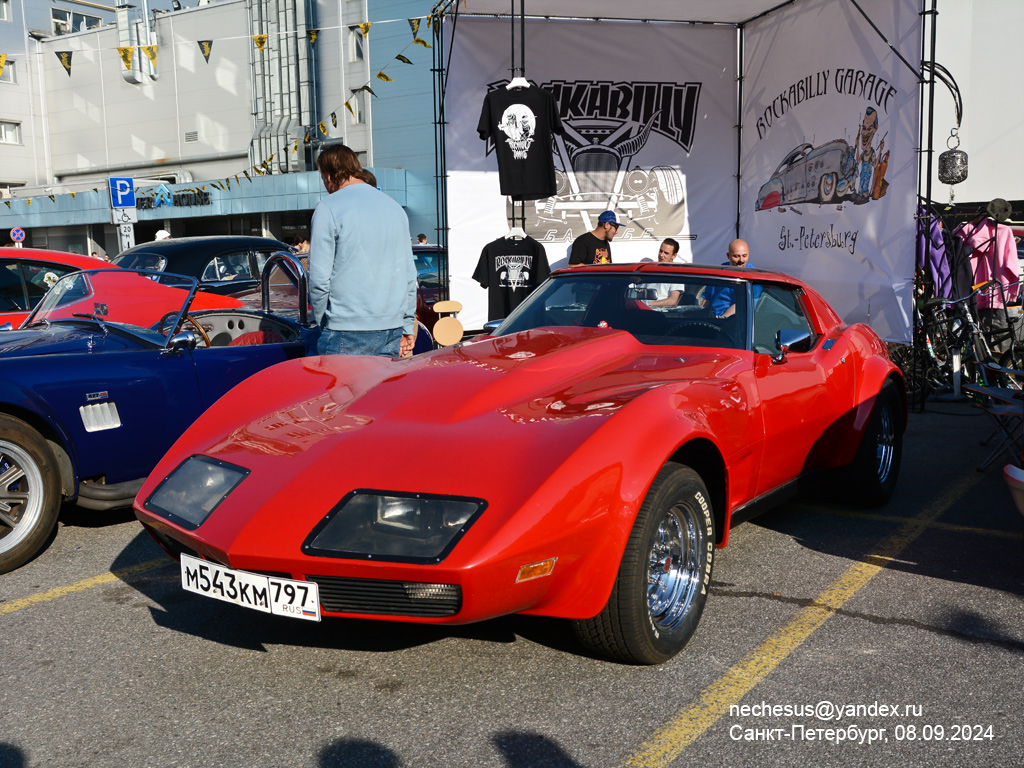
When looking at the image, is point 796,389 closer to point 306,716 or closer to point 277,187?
point 306,716

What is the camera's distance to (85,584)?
3873mm

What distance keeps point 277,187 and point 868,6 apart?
2792 centimetres

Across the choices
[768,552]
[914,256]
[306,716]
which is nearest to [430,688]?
[306,716]

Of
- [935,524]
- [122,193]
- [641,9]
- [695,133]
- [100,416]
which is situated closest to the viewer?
[100,416]

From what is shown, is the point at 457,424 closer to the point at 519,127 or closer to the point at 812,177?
the point at 519,127

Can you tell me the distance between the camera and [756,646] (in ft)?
10.4

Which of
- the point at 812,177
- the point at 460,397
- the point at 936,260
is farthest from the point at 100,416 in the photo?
the point at 936,260

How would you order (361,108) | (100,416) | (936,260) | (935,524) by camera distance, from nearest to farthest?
(100,416) → (935,524) → (936,260) → (361,108)

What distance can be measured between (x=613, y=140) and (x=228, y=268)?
4.72 m

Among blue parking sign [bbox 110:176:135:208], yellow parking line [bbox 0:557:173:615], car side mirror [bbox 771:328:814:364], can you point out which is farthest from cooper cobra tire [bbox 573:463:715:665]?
blue parking sign [bbox 110:176:135:208]

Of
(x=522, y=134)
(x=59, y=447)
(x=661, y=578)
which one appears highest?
(x=522, y=134)

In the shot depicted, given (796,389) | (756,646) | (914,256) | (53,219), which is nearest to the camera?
(756,646)

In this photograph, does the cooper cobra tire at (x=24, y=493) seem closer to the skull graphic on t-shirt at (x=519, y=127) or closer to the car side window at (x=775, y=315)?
the car side window at (x=775, y=315)

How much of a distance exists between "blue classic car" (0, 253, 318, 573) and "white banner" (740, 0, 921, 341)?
5.53m
